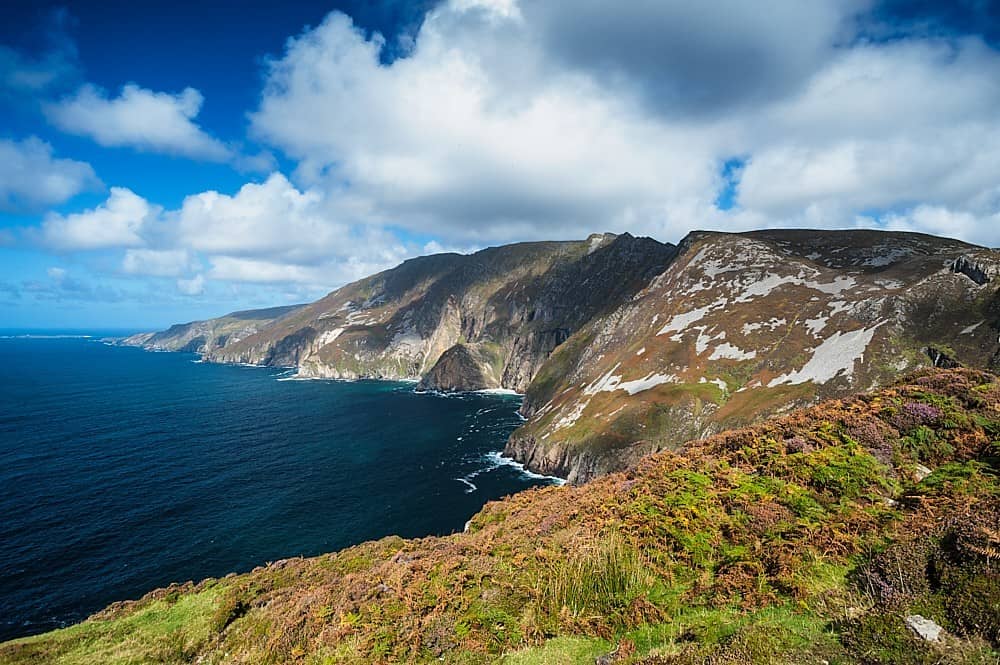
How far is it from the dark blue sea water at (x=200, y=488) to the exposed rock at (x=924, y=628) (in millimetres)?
63431

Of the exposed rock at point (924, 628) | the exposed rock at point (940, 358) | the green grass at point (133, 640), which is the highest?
the exposed rock at point (940, 358)

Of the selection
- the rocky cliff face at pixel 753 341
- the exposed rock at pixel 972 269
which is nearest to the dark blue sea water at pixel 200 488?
the rocky cliff face at pixel 753 341

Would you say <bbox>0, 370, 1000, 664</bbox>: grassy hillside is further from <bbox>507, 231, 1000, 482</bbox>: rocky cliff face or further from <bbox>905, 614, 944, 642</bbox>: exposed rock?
<bbox>507, 231, 1000, 482</bbox>: rocky cliff face

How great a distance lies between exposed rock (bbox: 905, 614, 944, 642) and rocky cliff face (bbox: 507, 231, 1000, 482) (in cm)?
6465

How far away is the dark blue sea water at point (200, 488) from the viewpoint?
182 ft

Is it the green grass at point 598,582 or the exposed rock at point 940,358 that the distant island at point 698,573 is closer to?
the green grass at point 598,582

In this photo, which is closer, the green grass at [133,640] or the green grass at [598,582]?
the green grass at [598,582]

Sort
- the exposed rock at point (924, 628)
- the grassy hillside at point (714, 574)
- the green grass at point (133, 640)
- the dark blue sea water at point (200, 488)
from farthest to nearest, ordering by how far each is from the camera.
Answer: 1. the dark blue sea water at point (200, 488)
2. the green grass at point (133, 640)
3. the grassy hillside at point (714, 574)
4. the exposed rock at point (924, 628)

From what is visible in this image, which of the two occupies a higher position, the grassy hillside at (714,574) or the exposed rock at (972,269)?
the exposed rock at (972,269)

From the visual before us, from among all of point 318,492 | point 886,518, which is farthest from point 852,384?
point 318,492

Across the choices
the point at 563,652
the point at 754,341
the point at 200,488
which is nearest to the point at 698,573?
the point at 563,652

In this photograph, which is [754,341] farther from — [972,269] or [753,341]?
[972,269]

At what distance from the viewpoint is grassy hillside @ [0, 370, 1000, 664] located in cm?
973

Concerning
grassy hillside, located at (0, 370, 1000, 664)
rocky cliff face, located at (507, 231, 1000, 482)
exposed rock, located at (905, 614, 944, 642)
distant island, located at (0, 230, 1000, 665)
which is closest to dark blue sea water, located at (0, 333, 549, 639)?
rocky cliff face, located at (507, 231, 1000, 482)
